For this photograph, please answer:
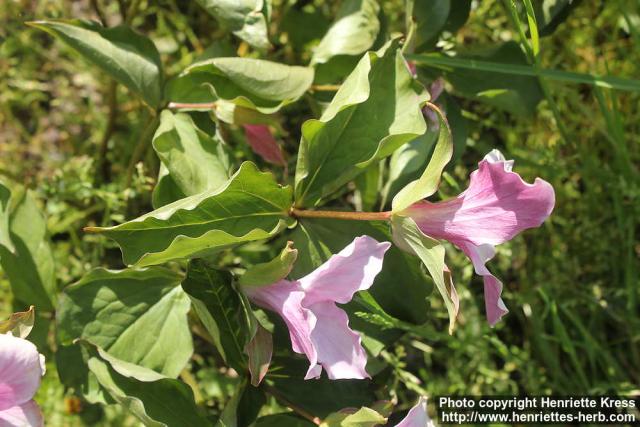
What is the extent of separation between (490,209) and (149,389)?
528mm

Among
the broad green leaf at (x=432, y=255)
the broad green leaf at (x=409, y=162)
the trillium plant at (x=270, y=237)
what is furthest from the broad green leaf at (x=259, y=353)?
the broad green leaf at (x=409, y=162)

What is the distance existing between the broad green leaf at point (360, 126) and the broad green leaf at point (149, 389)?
0.32 meters

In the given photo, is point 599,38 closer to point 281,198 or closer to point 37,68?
point 281,198

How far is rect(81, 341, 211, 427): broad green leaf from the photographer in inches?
38.1

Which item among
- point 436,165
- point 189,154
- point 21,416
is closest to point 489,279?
point 436,165

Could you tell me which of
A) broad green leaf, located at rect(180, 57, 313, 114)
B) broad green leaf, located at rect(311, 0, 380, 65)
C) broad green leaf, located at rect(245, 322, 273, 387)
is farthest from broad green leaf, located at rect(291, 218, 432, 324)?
broad green leaf, located at rect(311, 0, 380, 65)

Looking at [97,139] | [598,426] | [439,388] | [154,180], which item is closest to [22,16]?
[154,180]

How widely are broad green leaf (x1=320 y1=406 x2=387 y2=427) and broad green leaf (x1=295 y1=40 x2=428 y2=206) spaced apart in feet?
0.94

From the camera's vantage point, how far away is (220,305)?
95 cm

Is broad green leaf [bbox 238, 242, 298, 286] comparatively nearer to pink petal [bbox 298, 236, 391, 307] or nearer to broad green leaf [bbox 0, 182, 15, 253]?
pink petal [bbox 298, 236, 391, 307]

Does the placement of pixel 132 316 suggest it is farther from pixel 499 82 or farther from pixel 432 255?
pixel 499 82

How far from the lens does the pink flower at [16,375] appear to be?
792mm

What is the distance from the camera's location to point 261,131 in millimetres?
1188

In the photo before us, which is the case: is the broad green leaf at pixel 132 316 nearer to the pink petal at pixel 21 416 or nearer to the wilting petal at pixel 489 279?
the pink petal at pixel 21 416
